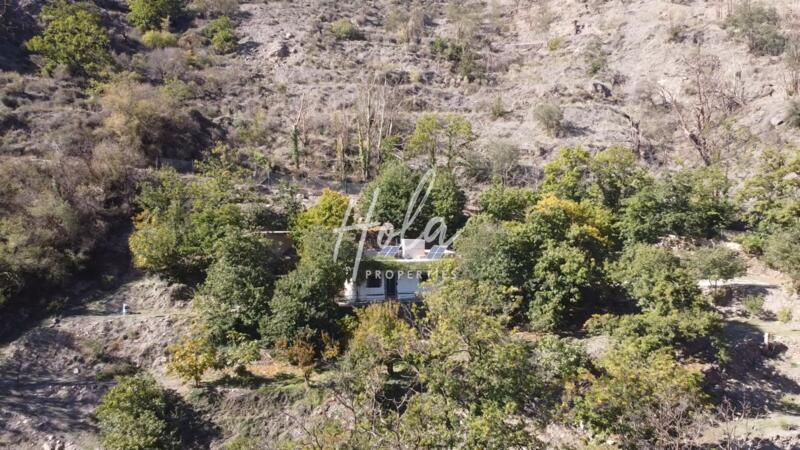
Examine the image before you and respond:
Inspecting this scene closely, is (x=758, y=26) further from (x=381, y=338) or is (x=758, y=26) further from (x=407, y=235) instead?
(x=381, y=338)

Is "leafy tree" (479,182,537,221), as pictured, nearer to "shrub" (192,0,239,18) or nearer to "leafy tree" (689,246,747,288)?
"leafy tree" (689,246,747,288)

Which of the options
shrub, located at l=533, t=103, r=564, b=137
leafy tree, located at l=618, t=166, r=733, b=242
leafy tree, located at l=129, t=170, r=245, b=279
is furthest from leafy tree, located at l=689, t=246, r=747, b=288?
leafy tree, located at l=129, t=170, r=245, b=279

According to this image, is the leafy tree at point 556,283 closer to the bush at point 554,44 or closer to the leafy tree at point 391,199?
the leafy tree at point 391,199

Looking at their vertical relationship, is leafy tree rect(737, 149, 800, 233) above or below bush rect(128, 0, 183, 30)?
below

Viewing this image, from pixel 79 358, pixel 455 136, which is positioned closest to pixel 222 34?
pixel 455 136

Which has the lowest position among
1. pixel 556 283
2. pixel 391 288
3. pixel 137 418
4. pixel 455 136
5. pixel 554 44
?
pixel 137 418

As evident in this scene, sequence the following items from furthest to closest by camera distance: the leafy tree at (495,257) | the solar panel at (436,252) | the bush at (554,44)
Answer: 1. the bush at (554,44)
2. the solar panel at (436,252)
3. the leafy tree at (495,257)

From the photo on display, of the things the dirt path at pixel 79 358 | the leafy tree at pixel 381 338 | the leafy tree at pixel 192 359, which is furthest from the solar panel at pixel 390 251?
the dirt path at pixel 79 358
